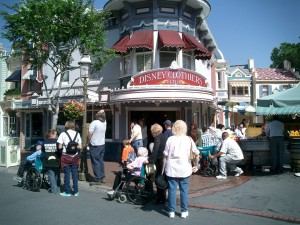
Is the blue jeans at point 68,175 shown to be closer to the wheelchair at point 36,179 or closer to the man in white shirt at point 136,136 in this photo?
the wheelchair at point 36,179

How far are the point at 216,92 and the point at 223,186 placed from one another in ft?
43.8

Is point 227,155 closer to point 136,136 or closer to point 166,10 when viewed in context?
point 136,136

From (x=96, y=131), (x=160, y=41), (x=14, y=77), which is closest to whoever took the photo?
(x=96, y=131)

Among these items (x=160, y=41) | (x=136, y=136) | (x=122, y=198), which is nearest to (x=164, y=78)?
(x=160, y=41)

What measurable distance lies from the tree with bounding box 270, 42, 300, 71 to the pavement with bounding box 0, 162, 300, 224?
148 ft

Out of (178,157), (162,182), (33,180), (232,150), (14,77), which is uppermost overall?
(14,77)

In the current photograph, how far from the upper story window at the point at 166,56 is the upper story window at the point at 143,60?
1.73 feet

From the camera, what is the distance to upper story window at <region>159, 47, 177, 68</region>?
13188 millimetres

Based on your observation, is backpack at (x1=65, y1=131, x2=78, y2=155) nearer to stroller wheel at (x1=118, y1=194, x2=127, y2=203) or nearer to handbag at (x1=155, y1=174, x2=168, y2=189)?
stroller wheel at (x1=118, y1=194, x2=127, y2=203)

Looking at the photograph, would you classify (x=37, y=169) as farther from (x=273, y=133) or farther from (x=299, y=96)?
(x=299, y=96)

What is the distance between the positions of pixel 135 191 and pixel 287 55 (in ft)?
176

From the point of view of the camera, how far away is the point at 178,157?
5.16 meters

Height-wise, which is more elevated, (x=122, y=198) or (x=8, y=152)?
(x=8, y=152)

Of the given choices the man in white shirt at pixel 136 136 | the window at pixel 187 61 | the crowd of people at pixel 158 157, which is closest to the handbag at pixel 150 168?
the crowd of people at pixel 158 157
